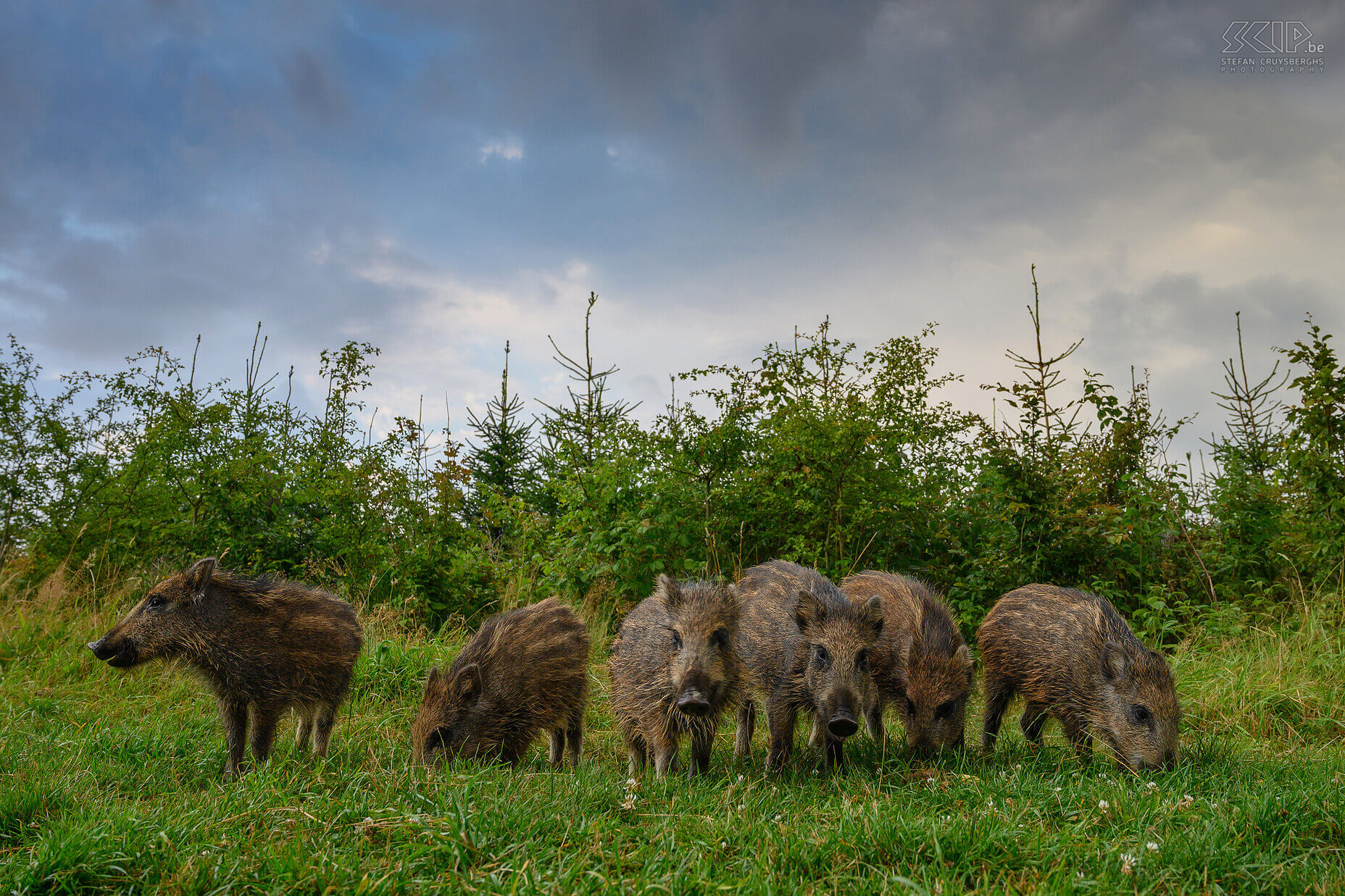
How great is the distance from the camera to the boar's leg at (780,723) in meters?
5.47

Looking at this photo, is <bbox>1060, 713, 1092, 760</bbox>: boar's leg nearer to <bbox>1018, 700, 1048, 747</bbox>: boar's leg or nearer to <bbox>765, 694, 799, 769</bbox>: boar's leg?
<bbox>1018, 700, 1048, 747</bbox>: boar's leg

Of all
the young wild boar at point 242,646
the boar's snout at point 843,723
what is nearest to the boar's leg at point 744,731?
the boar's snout at point 843,723

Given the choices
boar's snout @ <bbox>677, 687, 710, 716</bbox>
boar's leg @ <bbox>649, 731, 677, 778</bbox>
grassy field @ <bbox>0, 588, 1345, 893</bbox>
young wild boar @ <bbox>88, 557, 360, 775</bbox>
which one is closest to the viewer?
grassy field @ <bbox>0, 588, 1345, 893</bbox>

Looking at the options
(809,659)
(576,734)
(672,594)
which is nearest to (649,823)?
(672,594)

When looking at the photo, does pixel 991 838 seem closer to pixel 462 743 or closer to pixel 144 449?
pixel 462 743

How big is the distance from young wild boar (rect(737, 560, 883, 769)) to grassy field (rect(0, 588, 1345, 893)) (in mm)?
294

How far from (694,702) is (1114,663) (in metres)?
3.13

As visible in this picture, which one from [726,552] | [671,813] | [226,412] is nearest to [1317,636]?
[726,552]

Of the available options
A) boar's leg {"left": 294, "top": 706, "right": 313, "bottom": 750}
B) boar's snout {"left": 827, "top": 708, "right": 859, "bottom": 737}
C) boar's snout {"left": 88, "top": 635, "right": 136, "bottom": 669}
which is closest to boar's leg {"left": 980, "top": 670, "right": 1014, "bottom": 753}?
boar's snout {"left": 827, "top": 708, "right": 859, "bottom": 737}

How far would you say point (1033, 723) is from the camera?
6.30m

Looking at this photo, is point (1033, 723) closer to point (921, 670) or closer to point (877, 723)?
point (877, 723)

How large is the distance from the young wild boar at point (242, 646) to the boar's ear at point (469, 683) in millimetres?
1043

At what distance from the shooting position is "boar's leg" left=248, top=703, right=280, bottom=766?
17.4 feet

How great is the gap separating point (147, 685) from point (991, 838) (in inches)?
296
